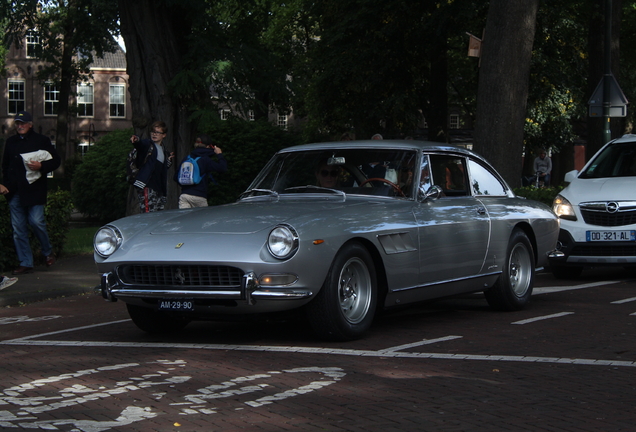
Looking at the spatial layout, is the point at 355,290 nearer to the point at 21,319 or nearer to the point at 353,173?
the point at 353,173

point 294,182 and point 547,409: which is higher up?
point 294,182

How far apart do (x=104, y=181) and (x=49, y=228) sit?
32.4 ft

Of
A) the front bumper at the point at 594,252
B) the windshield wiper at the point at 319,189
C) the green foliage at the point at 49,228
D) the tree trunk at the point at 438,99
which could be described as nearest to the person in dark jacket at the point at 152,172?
the green foliage at the point at 49,228

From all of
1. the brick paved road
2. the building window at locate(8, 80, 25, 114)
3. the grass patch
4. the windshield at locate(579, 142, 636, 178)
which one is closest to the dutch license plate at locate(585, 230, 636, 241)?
the windshield at locate(579, 142, 636, 178)

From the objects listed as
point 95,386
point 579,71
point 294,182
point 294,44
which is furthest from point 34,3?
point 294,44

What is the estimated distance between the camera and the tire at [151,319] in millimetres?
7949

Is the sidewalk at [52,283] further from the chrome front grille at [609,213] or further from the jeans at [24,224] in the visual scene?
the chrome front grille at [609,213]

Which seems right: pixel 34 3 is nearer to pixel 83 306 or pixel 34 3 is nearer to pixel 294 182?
pixel 83 306

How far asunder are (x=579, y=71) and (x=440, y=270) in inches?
1169

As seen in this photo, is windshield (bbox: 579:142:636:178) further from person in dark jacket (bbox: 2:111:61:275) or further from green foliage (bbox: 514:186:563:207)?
person in dark jacket (bbox: 2:111:61:275)

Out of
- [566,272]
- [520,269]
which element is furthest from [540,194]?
[520,269]

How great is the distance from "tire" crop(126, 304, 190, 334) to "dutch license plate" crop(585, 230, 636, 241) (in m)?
6.13

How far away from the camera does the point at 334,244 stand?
23.3 ft

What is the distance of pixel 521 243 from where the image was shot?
9656mm
